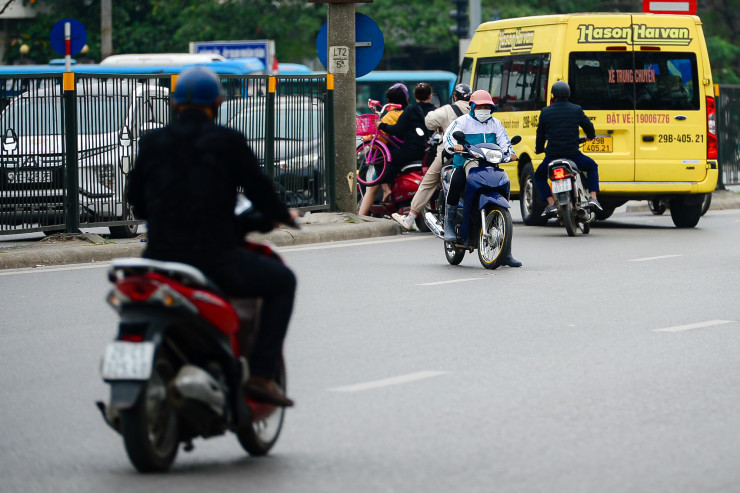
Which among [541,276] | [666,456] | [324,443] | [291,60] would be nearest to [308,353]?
[324,443]

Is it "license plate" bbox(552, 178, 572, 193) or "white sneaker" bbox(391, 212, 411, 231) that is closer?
"license plate" bbox(552, 178, 572, 193)

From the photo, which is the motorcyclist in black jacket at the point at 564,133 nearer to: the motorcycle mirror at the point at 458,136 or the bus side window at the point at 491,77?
the bus side window at the point at 491,77

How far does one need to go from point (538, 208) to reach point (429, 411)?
1228 cm

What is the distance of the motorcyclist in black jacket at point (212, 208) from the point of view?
19.1 feet

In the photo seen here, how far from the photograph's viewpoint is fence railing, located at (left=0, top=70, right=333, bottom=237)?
50.1 feet

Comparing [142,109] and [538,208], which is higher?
[142,109]

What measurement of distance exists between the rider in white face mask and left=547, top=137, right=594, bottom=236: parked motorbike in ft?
10.6

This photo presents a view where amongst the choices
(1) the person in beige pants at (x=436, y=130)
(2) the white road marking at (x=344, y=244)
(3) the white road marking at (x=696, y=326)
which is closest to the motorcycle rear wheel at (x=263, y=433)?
(3) the white road marking at (x=696, y=326)

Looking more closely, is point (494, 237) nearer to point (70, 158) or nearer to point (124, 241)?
point (124, 241)

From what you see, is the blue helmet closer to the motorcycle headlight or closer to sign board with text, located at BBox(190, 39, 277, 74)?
the motorcycle headlight

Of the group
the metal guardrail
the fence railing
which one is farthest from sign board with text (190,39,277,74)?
the fence railing

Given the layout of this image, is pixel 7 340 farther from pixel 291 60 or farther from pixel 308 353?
pixel 291 60

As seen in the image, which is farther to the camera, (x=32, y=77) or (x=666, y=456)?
(x=32, y=77)

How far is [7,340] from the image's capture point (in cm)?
957
